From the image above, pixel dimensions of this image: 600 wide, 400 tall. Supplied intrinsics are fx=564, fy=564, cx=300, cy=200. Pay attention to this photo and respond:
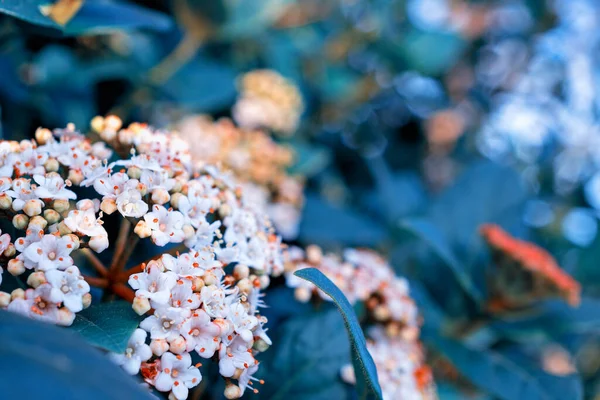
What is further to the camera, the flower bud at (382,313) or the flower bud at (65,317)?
the flower bud at (382,313)

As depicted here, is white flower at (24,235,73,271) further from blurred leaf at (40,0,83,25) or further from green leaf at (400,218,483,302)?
green leaf at (400,218,483,302)

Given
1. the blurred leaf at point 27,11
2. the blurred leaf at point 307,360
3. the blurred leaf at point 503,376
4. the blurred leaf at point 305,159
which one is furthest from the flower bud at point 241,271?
the blurred leaf at point 305,159

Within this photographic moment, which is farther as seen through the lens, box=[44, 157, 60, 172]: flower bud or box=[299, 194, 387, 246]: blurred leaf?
box=[299, 194, 387, 246]: blurred leaf

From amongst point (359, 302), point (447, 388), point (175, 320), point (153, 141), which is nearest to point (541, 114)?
point (447, 388)

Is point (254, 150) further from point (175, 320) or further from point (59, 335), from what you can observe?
point (59, 335)

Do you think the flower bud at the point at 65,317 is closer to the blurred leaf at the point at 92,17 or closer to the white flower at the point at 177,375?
the white flower at the point at 177,375

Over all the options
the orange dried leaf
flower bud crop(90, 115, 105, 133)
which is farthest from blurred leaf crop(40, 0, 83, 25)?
the orange dried leaf
